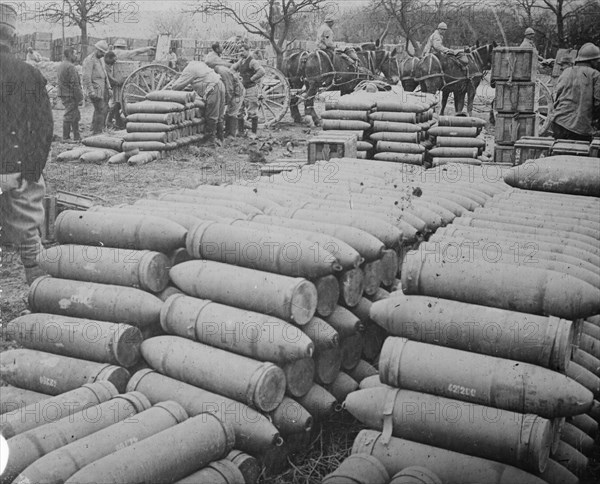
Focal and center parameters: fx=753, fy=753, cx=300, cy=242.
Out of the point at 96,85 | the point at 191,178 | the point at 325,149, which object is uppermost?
the point at 96,85

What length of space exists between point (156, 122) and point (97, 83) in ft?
10.6

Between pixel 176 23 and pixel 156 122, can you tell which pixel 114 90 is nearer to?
pixel 156 122

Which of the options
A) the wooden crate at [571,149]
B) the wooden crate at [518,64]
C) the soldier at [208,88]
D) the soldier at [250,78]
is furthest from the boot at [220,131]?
the wooden crate at [571,149]

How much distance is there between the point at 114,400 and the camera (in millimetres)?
4293

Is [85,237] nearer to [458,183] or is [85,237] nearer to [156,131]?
[458,183]

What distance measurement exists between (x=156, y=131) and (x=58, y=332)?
31.1ft

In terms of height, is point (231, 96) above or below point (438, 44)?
below

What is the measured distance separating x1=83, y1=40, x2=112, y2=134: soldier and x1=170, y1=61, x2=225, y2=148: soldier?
1848mm

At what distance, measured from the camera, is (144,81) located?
674 inches

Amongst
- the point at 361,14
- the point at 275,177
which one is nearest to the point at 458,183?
the point at 275,177

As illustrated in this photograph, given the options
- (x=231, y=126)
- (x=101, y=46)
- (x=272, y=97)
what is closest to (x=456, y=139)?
(x=231, y=126)

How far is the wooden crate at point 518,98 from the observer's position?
40.5 feet

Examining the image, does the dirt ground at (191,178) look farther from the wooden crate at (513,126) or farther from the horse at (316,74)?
the wooden crate at (513,126)

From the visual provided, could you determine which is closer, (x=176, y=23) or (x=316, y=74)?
(x=316, y=74)
